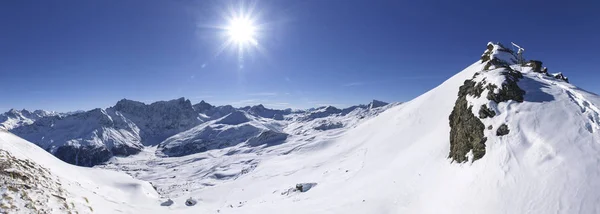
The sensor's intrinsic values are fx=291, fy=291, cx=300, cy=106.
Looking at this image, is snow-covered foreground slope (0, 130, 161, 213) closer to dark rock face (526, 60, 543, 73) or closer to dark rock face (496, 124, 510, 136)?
dark rock face (496, 124, 510, 136)

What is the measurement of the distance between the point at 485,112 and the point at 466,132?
2.11m

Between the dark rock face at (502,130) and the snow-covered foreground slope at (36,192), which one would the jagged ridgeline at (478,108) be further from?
the snow-covered foreground slope at (36,192)

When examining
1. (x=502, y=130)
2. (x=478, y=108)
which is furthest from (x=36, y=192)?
(x=478, y=108)

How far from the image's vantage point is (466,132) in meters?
23.4

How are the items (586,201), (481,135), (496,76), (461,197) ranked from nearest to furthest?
(586,201), (461,197), (481,135), (496,76)

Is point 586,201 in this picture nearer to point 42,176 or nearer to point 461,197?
point 461,197

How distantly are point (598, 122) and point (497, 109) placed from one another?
248 inches

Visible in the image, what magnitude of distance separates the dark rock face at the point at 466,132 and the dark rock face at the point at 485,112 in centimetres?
51

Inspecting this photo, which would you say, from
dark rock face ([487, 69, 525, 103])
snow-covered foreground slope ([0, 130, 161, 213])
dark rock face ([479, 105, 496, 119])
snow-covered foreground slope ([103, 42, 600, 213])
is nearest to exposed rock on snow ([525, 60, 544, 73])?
snow-covered foreground slope ([103, 42, 600, 213])

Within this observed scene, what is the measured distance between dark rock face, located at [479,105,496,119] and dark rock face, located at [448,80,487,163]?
508 mm

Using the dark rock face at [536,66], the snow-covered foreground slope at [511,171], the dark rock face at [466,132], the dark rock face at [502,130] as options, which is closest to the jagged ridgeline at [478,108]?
the dark rock face at [466,132]

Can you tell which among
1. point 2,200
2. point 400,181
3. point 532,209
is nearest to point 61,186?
point 2,200

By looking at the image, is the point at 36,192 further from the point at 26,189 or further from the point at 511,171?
the point at 511,171

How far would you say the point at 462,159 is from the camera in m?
21.7
